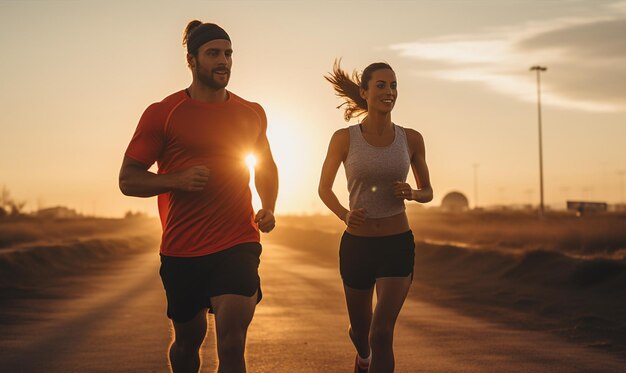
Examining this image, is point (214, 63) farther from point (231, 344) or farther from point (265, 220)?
point (231, 344)

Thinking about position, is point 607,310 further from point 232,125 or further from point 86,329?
point 232,125

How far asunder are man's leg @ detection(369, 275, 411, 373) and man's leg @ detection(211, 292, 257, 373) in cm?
138

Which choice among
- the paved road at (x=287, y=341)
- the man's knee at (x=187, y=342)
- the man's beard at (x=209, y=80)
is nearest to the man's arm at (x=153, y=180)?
the man's beard at (x=209, y=80)

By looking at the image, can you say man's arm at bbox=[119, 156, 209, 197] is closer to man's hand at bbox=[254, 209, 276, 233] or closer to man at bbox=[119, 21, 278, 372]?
man at bbox=[119, 21, 278, 372]

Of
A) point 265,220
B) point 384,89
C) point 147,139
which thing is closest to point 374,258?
point 384,89

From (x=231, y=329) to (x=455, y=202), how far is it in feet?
525

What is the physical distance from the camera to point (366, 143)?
6.78 metres

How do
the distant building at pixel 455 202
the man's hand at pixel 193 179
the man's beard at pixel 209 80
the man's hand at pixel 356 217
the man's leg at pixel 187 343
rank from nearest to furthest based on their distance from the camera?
the man's hand at pixel 193 179 → the man's beard at pixel 209 80 → the man's leg at pixel 187 343 → the man's hand at pixel 356 217 → the distant building at pixel 455 202

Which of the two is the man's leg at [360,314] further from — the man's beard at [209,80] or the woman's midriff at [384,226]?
the man's beard at [209,80]

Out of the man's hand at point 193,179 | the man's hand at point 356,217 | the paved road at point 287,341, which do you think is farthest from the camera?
the paved road at point 287,341

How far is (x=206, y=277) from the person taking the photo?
539cm

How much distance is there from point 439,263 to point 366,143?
2219 cm

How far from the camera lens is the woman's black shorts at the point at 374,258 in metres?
6.52

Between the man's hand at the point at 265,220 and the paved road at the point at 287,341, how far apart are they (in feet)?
12.6
